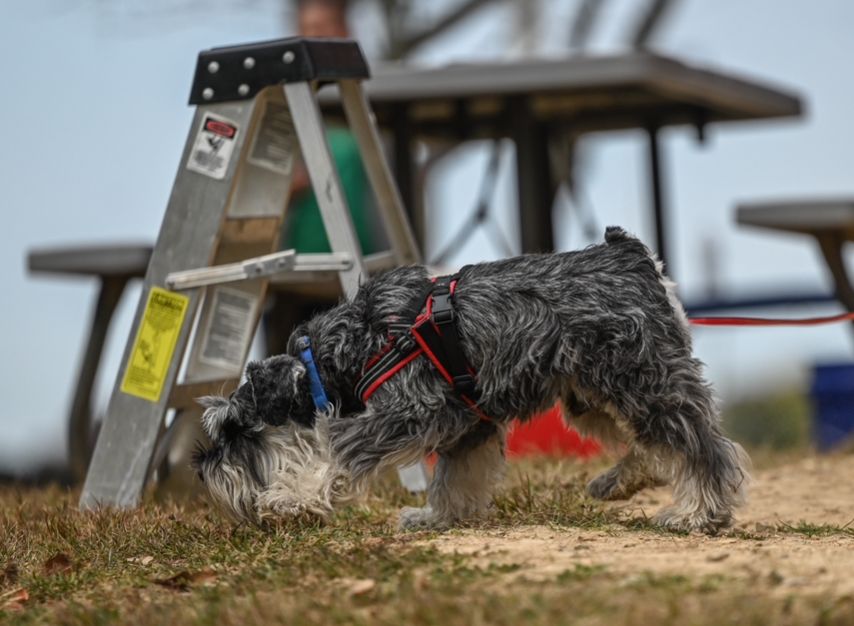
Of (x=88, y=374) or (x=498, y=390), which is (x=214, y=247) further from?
(x=88, y=374)

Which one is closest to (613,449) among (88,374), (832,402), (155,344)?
(155,344)

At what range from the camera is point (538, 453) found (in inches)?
289

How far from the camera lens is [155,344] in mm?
5855

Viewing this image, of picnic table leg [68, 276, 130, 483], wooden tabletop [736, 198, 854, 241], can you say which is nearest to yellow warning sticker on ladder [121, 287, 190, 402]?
picnic table leg [68, 276, 130, 483]

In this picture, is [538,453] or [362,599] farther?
[538,453]

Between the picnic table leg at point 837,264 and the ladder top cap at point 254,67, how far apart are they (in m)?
4.21

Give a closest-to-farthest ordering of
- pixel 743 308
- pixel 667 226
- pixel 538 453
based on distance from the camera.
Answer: pixel 538 453
pixel 667 226
pixel 743 308

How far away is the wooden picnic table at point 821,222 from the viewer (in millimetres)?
8477

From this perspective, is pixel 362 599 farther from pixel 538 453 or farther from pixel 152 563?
pixel 538 453

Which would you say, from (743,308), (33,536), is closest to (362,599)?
(33,536)

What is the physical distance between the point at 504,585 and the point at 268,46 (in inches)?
113

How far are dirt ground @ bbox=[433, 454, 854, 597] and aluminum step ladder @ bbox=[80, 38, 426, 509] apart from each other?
166 centimetres

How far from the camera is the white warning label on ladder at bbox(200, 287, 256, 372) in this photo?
5969 millimetres

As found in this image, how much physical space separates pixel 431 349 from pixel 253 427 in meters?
0.69
